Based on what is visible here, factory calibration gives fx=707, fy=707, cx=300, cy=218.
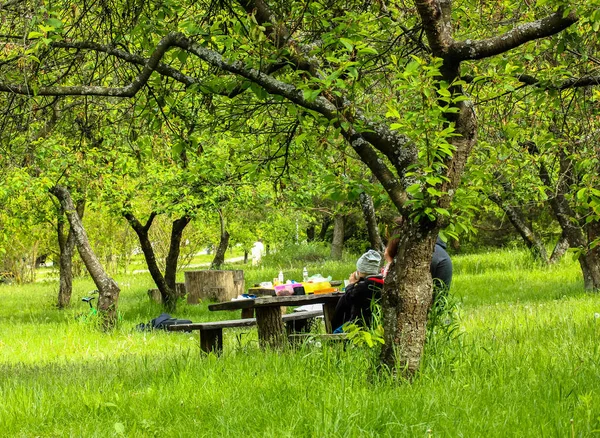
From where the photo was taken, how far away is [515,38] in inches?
192

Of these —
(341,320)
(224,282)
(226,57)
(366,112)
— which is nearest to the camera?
(226,57)

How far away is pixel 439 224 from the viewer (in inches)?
197

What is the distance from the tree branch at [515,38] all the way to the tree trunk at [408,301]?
4.22ft

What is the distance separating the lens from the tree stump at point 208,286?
57.3 ft

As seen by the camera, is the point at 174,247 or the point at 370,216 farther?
the point at 174,247

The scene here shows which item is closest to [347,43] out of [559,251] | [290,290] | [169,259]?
[290,290]

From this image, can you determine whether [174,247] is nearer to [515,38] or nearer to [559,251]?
[559,251]

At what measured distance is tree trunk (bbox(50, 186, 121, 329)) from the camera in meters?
12.5

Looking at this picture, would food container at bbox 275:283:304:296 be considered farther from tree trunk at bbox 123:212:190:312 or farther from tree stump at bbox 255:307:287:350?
tree trunk at bbox 123:212:190:312

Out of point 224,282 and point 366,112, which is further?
point 224,282

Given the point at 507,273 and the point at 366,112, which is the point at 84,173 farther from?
the point at 507,273

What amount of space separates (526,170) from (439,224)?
7030 millimetres

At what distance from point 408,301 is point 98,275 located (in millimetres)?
8905

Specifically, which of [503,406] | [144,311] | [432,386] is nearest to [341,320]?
[432,386]
